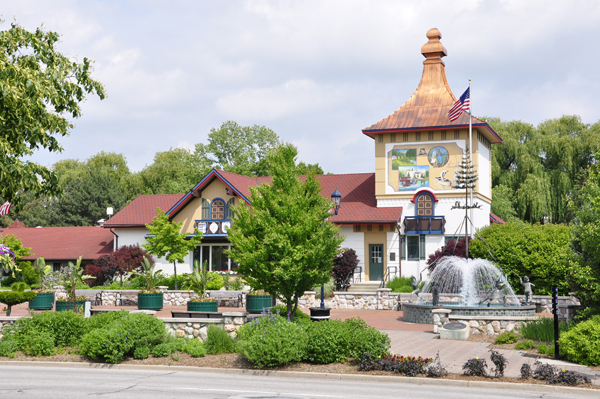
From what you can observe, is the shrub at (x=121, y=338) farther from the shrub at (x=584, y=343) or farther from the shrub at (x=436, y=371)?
the shrub at (x=584, y=343)

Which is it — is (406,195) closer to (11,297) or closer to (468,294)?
(468,294)

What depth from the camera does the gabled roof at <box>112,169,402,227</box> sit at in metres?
36.3

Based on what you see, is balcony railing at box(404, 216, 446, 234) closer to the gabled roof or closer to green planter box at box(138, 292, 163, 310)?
the gabled roof

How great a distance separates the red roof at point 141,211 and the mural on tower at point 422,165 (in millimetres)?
15497

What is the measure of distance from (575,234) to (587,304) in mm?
1824

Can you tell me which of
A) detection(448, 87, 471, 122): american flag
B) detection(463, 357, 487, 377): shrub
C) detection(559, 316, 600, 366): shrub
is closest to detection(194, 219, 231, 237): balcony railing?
detection(448, 87, 471, 122): american flag

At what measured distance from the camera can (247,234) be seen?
58.4ft

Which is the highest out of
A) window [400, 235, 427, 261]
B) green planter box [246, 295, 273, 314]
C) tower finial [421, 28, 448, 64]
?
tower finial [421, 28, 448, 64]

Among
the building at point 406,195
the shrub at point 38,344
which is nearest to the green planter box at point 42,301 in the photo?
the shrub at point 38,344

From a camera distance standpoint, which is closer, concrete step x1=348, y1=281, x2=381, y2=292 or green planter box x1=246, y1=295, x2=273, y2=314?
green planter box x1=246, y1=295, x2=273, y2=314

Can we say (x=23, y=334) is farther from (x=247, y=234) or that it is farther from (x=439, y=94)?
(x=439, y=94)

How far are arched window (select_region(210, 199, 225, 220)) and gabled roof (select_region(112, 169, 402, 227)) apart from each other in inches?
50.6

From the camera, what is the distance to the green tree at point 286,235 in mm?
16922

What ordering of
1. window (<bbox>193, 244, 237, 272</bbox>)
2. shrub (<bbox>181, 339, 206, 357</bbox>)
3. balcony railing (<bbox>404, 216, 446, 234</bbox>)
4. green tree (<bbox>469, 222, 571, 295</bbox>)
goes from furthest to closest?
window (<bbox>193, 244, 237, 272</bbox>) < balcony railing (<bbox>404, 216, 446, 234</bbox>) < green tree (<bbox>469, 222, 571, 295</bbox>) < shrub (<bbox>181, 339, 206, 357</bbox>)
